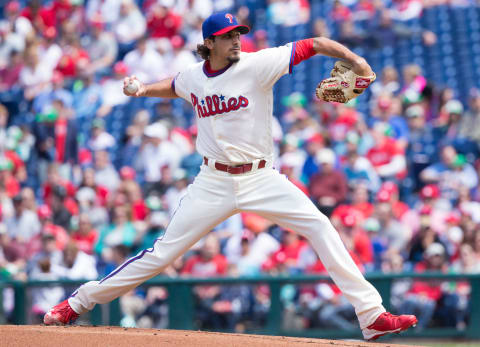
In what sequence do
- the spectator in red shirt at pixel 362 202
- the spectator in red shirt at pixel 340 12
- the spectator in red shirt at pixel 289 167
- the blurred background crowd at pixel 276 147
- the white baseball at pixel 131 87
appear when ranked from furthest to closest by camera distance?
the spectator in red shirt at pixel 340 12, the spectator in red shirt at pixel 289 167, the spectator in red shirt at pixel 362 202, the blurred background crowd at pixel 276 147, the white baseball at pixel 131 87

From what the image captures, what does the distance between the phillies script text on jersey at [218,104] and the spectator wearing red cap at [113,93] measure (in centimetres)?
661

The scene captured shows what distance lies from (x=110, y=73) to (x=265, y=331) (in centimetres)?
552

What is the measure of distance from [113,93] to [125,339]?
7.01 meters

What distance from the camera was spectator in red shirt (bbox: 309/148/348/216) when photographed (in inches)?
332

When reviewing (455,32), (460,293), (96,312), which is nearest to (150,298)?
(96,312)

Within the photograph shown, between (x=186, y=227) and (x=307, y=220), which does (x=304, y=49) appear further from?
(x=186, y=227)

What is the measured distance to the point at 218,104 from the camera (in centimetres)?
461

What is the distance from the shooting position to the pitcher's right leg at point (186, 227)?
464cm

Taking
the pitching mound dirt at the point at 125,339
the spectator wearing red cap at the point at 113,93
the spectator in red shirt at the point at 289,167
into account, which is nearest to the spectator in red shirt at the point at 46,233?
the spectator wearing red cap at the point at 113,93

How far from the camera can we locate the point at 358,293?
4.66 metres

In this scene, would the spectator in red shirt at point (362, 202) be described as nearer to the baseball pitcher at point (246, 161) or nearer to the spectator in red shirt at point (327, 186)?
the spectator in red shirt at point (327, 186)

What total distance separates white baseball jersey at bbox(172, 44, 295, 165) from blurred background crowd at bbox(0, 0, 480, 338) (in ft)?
9.81

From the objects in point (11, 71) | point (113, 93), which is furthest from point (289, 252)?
point (11, 71)

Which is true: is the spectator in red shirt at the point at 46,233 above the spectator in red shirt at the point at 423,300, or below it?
above
